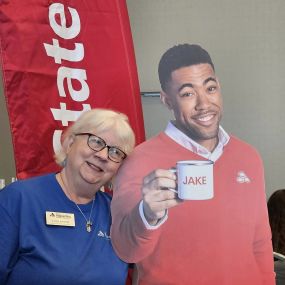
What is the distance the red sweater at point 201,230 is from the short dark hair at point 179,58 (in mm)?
216

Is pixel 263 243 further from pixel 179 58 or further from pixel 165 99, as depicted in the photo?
pixel 179 58

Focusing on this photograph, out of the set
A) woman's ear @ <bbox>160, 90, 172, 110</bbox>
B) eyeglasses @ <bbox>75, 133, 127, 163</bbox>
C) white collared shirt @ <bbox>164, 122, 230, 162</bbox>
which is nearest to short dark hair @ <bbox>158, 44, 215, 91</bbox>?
woman's ear @ <bbox>160, 90, 172, 110</bbox>

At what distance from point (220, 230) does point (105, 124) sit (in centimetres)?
53

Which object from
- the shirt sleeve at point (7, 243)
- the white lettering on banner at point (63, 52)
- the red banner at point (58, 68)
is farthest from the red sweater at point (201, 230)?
the white lettering on banner at point (63, 52)

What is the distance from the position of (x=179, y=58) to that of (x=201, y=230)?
1.96ft

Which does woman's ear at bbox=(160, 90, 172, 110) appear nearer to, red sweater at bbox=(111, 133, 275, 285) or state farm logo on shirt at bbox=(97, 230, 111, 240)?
red sweater at bbox=(111, 133, 275, 285)

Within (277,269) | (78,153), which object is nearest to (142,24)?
(78,153)

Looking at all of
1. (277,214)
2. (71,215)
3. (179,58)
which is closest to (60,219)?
(71,215)

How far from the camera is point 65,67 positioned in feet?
5.30

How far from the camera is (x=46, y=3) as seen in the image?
1.58 meters

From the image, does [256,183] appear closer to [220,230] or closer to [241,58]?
[220,230]

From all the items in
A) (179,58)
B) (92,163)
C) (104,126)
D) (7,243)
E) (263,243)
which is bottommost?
(263,243)

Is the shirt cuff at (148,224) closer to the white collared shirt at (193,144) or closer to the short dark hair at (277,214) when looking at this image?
the white collared shirt at (193,144)

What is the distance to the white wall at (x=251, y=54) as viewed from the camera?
153 cm
